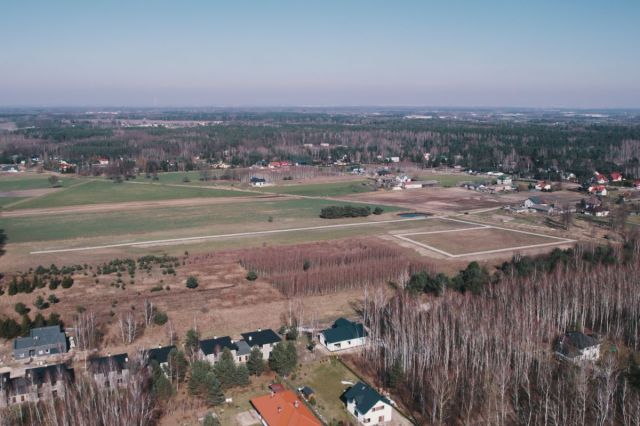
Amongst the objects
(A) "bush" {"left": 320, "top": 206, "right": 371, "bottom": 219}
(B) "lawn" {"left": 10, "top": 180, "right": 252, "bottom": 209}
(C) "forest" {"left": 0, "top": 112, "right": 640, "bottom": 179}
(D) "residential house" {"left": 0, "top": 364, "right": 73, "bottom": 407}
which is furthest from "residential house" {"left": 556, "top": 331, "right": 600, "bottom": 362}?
(C) "forest" {"left": 0, "top": 112, "right": 640, "bottom": 179}

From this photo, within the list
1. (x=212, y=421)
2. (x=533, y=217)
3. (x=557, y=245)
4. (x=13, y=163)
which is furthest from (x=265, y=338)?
(x=13, y=163)

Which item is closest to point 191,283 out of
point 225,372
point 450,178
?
point 225,372

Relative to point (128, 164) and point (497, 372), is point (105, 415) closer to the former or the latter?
point (497, 372)

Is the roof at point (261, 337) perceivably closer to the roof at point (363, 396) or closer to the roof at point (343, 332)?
the roof at point (343, 332)

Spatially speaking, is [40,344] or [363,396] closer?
[363,396]

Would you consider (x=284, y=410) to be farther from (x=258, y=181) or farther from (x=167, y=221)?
(x=258, y=181)

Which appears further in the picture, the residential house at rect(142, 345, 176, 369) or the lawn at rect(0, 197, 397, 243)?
the lawn at rect(0, 197, 397, 243)

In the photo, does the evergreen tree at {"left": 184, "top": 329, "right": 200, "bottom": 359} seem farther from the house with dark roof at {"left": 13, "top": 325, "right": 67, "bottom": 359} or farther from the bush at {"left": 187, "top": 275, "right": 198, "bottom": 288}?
the bush at {"left": 187, "top": 275, "right": 198, "bottom": 288}
